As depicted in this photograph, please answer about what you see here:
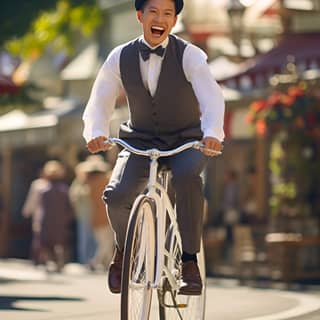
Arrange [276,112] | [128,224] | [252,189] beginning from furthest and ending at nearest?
[252,189]
[276,112]
[128,224]

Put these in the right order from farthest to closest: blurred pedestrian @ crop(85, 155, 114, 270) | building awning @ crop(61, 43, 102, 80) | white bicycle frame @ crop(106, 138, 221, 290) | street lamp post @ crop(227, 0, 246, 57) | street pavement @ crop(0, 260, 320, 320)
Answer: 1. building awning @ crop(61, 43, 102, 80)
2. street lamp post @ crop(227, 0, 246, 57)
3. blurred pedestrian @ crop(85, 155, 114, 270)
4. street pavement @ crop(0, 260, 320, 320)
5. white bicycle frame @ crop(106, 138, 221, 290)

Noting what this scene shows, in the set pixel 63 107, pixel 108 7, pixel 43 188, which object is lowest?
pixel 43 188

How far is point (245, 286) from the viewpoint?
57.3ft

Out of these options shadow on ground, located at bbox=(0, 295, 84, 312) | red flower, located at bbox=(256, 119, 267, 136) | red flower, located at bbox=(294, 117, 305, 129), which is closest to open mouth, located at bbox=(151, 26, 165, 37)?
shadow on ground, located at bbox=(0, 295, 84, 312)

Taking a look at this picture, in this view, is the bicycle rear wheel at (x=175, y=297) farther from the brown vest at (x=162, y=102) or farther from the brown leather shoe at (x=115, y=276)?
the brown vest at (x=162, y=102)

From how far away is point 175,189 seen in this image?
8492 mm

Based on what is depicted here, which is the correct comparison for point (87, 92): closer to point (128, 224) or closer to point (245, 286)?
point (245, 286)

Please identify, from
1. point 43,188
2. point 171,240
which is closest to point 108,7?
point 43,188

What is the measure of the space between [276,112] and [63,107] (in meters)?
11.5

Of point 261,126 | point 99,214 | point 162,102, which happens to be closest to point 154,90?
point 162,102

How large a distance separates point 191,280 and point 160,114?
3.09 feet

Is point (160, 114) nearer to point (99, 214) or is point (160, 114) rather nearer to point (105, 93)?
point (105, 93)

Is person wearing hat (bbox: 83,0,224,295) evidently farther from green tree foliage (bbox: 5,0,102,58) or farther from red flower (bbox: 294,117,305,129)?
green tree foliage (bbox: 5,0,102,58)

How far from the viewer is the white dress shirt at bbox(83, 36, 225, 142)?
850 cm
